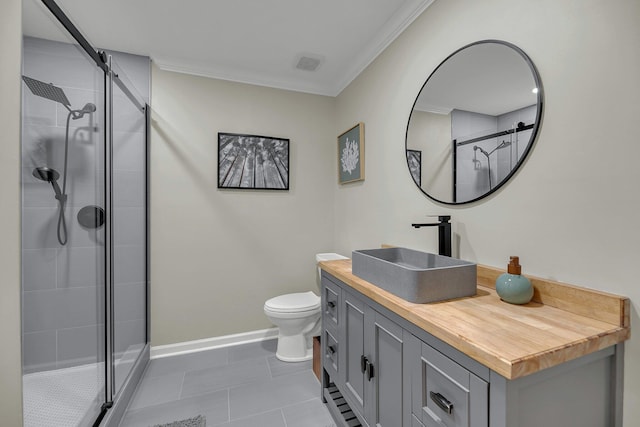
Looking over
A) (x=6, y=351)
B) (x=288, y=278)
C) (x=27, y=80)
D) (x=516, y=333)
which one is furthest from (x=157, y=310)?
(x=516, y=333)

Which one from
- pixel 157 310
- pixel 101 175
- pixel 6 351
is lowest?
pixel 157 310

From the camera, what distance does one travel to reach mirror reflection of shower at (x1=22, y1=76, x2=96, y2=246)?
1.16 meters

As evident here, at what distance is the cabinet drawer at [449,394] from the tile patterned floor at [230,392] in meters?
0.98

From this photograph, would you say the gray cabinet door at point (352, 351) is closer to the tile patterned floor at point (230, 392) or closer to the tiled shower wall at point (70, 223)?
the tile patterned floor at point (230, 392)

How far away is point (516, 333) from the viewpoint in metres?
0.75

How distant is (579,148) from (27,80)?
2.01m

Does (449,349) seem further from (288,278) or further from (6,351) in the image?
(288,278)

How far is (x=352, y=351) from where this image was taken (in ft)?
4.50

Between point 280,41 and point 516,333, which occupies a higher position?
point 280,41

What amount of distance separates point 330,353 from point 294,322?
582 mm

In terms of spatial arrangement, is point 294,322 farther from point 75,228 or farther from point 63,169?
point 63,169

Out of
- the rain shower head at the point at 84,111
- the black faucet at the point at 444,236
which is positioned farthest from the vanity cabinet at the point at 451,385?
the rain shower head at the point at 84,111

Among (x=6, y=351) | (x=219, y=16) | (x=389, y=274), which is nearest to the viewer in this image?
(x=6, y=351)

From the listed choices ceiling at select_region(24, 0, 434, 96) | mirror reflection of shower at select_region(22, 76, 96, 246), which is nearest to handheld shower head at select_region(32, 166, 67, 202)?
mirror reflection of shower at select_region(22, 76, 96, 246)
